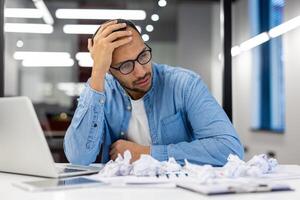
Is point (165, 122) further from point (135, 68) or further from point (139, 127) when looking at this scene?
point (135, 68)

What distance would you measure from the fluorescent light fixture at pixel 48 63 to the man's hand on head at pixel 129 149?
3.37 metres

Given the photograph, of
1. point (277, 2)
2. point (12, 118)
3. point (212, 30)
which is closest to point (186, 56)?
point (212, 30)

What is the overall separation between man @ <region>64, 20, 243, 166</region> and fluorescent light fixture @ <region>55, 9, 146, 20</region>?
7.43 feet

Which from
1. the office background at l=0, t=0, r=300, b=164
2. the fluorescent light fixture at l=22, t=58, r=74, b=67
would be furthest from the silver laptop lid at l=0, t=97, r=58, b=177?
the fluorescent light fixture at l=22, t=58, r=74, b=67

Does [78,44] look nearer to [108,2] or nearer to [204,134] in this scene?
[108,2]

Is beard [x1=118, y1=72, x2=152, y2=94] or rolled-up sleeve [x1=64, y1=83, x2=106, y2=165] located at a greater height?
beard [x1=118, y1=72, x2=152, y2=94]

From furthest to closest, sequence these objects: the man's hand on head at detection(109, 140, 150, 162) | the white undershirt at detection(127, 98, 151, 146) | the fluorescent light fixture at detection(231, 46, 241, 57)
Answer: the fluorescent light fixture at detection(231, 46, 241, 57), the white undershirt at detection(127, 98, 151, 146), the man's hand on head at detection(109, 140, 150, 162)

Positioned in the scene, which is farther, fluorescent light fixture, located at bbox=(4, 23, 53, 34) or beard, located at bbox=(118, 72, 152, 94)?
fluorescent light fixture, located at bbox=(4, 23, 53, 34)

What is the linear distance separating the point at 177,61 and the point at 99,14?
2062 mm

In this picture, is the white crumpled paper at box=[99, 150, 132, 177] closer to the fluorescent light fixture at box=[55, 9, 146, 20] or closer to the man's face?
the man's face

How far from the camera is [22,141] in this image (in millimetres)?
1326

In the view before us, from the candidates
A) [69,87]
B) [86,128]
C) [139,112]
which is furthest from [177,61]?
[86,128]

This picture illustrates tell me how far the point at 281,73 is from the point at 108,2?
2099 millimetres

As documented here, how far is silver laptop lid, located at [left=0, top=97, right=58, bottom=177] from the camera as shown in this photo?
4.11 ft
